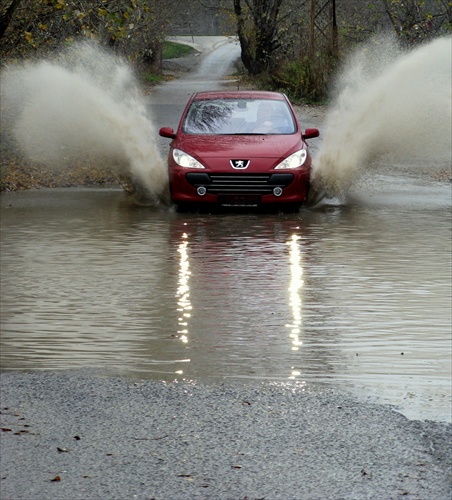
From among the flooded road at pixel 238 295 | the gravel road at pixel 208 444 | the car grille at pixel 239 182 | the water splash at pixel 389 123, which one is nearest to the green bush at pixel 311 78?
the water splash at pixel 389 123

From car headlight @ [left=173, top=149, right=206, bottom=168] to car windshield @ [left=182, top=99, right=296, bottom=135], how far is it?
84 centimetres

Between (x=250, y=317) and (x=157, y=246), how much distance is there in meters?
4.26

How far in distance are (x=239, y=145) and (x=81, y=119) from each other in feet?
17.0

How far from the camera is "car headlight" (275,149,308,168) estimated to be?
16.4 meters

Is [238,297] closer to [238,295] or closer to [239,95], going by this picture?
[238,295]

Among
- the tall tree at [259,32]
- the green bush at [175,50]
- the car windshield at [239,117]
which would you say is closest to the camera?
the car windshield at [239,117]

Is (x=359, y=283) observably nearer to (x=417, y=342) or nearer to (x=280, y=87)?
(x=417, y=342)

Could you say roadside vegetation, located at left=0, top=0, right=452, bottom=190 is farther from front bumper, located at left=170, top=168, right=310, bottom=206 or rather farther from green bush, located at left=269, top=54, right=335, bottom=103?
front bumper, located at left=170, top=168, right=310, bottom=206

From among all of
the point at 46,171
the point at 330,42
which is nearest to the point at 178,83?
the point at 330,42

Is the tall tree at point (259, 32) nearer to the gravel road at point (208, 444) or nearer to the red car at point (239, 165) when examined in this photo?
the red car at point (239, 165)

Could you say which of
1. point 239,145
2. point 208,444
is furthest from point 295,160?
point 208,444

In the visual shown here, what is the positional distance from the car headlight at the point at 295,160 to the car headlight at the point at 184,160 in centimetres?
108

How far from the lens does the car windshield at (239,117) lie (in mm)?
17516

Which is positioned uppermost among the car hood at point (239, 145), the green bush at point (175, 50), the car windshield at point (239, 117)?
the green bush at point (175, 50)
